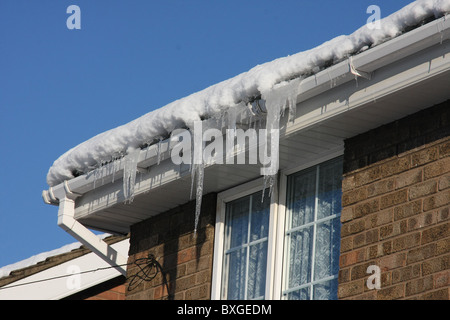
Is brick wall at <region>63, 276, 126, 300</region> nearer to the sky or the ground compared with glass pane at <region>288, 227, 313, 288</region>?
nearer to the sky

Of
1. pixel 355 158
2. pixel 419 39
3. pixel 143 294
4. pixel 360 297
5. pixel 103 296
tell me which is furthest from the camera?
pixel 103 296

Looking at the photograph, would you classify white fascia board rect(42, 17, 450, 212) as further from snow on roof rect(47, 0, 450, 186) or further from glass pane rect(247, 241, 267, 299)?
glass pane rect(247, 241, 267, 299)

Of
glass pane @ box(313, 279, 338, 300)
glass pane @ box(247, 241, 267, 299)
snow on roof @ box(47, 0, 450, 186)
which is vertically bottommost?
glass pane @ box(313, 279, 338, 300)

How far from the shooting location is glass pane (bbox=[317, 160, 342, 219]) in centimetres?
789

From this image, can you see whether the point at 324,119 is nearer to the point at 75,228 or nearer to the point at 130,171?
the point at 130,171

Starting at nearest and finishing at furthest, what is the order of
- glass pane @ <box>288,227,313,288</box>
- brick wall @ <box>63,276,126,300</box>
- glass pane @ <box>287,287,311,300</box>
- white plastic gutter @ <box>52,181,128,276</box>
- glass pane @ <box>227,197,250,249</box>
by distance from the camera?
1. glass pane @ <box>287,287,311,300</box>
2. glass pane @ <box>288,227,313,288</box>
3. glass pane @ <box>227,197,250,249</box>
4. white plastic gutter @ <box>52,181,128,276</box>
5. brick wall @ <box>63,276,126,300</box>

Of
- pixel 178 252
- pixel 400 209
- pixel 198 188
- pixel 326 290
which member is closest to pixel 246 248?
pixel 198 188

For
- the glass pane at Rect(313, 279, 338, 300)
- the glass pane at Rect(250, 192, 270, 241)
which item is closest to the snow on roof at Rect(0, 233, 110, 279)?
the glass pane at Rect(250, 192, 270, 241)

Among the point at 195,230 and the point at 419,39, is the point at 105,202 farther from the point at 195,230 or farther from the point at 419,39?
the point at 419,39

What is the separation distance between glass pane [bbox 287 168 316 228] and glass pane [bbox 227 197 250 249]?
0.51 metres

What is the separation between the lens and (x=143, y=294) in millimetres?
9172

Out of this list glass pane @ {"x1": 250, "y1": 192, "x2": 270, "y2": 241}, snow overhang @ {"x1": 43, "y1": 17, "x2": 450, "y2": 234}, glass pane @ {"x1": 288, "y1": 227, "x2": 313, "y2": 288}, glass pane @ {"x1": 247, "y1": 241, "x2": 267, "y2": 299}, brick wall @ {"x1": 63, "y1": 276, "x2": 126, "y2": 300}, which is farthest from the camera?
brick wall @ {"x1": 63, "y1": 276, "x2": 126, "y2": 300}
